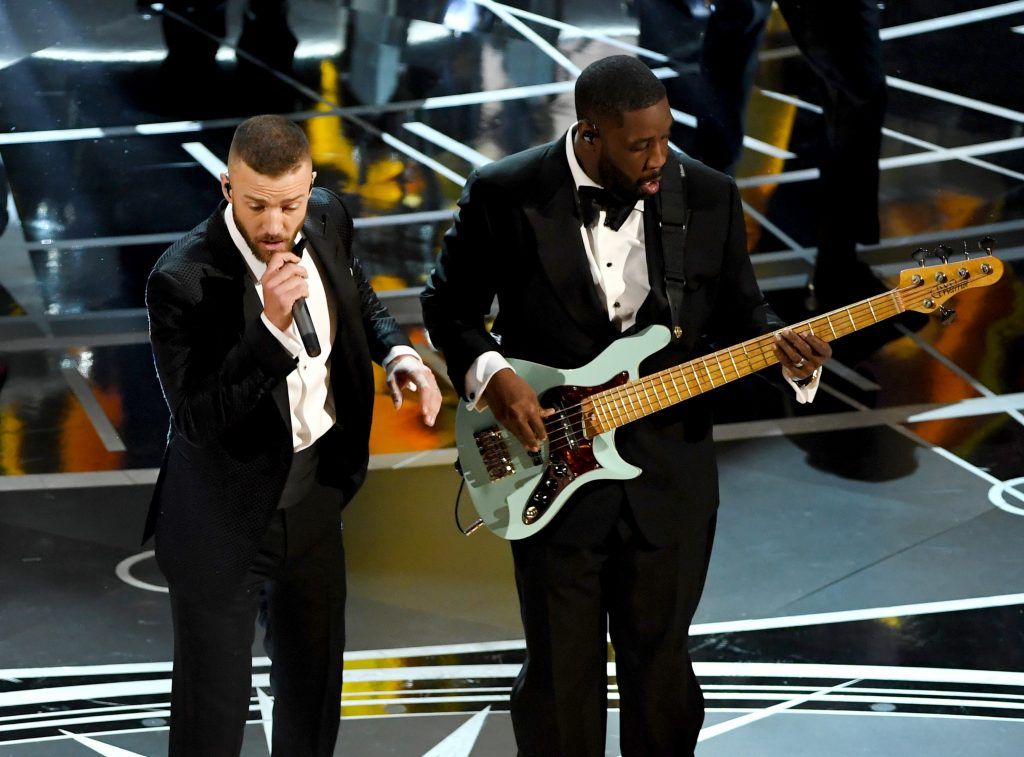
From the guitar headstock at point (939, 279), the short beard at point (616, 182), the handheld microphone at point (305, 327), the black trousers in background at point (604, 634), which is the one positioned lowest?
the black trousers in background at point (604, 634)

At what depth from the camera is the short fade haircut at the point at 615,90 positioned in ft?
10.7

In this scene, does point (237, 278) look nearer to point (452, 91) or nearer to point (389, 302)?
point (389, 302)

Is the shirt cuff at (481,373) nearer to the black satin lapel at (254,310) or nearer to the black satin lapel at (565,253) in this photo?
the black satin lapel at (565,253)

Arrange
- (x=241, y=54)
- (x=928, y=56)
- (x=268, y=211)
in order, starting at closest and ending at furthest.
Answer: (x=268, y=211), (x=928, y=56), (x=241, y=54)

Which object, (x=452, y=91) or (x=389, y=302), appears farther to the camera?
(x=452, y=91)

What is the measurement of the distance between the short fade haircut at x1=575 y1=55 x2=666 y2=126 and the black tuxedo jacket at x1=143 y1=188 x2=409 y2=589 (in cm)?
Result: 66

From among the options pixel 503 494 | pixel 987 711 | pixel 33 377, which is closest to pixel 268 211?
pixel 503 494

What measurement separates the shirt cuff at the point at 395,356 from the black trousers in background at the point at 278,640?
0.32 meters

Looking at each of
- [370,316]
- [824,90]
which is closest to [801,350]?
[370,316]

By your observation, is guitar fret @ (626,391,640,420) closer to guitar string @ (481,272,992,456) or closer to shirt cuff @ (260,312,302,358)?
guitar string @ (481,272,992,456)

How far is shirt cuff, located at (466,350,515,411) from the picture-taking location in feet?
11.5

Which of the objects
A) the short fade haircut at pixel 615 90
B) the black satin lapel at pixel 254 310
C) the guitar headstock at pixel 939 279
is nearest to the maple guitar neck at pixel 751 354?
the guitar headstock at pixel 939 279

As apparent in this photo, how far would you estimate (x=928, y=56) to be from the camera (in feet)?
28.9

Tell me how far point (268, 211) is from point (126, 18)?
298 inches
